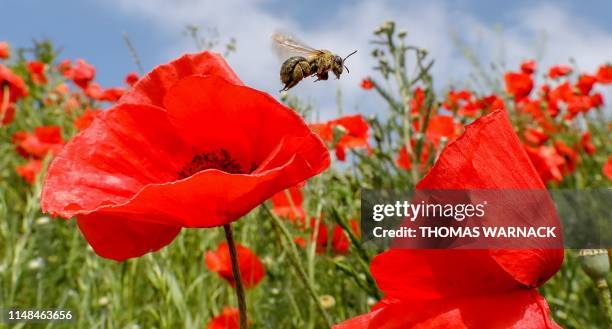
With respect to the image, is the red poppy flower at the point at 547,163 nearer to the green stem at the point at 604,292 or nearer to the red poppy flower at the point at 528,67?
the red poppy flower at the point at 528,67

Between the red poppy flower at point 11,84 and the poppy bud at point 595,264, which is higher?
the red poppy flower at point 11,84

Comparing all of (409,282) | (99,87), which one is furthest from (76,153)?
(99,87)

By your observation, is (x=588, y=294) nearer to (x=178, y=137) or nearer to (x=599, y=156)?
(x=178, y=137)

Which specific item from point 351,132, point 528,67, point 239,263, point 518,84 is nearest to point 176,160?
point 239,263

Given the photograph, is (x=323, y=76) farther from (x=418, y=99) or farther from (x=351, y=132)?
(x=418, y=99)

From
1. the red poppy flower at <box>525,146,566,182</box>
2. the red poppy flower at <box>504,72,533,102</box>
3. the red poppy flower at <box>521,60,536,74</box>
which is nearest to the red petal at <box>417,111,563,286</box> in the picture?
the red poppy flower at <box>525,146,566,182</box>

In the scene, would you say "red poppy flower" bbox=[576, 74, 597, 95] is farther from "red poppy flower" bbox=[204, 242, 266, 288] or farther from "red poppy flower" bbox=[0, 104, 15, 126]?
"red poppy flower" bbox=[0, 104, 15, 126]

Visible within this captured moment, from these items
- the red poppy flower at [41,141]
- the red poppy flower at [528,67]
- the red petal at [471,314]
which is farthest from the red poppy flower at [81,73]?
the red petal at [471,314]

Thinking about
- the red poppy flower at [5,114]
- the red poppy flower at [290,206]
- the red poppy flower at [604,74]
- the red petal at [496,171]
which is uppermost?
the red poppy flower at [604,74]
